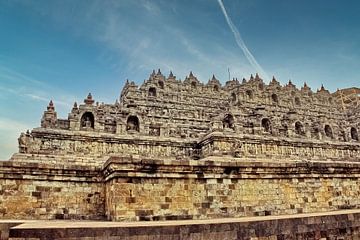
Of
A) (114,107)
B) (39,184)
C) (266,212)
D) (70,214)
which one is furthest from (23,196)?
(114,107)

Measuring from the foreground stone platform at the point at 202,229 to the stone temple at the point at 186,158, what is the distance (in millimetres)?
856

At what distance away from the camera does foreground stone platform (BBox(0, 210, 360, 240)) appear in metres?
4.84

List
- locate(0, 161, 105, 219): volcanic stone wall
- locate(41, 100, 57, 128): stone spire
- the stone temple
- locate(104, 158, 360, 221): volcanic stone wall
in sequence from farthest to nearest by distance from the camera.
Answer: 1. locate(41, 100, 57, 128): stone spire
2. locate(0, 161, 105, 219): volcanic stone wall
3. the stone temple
4. locate(104, 158, 360, 221): volcanic stone wall

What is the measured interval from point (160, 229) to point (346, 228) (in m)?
4.86

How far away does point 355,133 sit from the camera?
3712 centimetres

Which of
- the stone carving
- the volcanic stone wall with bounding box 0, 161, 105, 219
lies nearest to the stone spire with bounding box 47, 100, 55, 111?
the stone carving

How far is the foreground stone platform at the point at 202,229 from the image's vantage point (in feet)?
15.9

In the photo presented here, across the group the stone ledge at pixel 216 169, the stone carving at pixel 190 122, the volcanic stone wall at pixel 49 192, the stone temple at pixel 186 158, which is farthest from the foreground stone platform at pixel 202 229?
the stone carving at pixel 190 122

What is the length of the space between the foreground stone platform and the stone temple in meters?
0.86

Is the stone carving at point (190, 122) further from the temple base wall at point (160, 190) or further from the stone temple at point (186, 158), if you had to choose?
the temple base wall at point (160, 190)

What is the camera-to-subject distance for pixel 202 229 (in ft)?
18.9

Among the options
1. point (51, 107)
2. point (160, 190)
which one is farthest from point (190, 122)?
point (160, 190)

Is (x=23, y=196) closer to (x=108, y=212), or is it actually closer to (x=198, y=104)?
(x=108, y=212)

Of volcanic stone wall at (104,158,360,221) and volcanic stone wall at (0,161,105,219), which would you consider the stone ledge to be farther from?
volcanic stone wall at (0,161,105,219)
